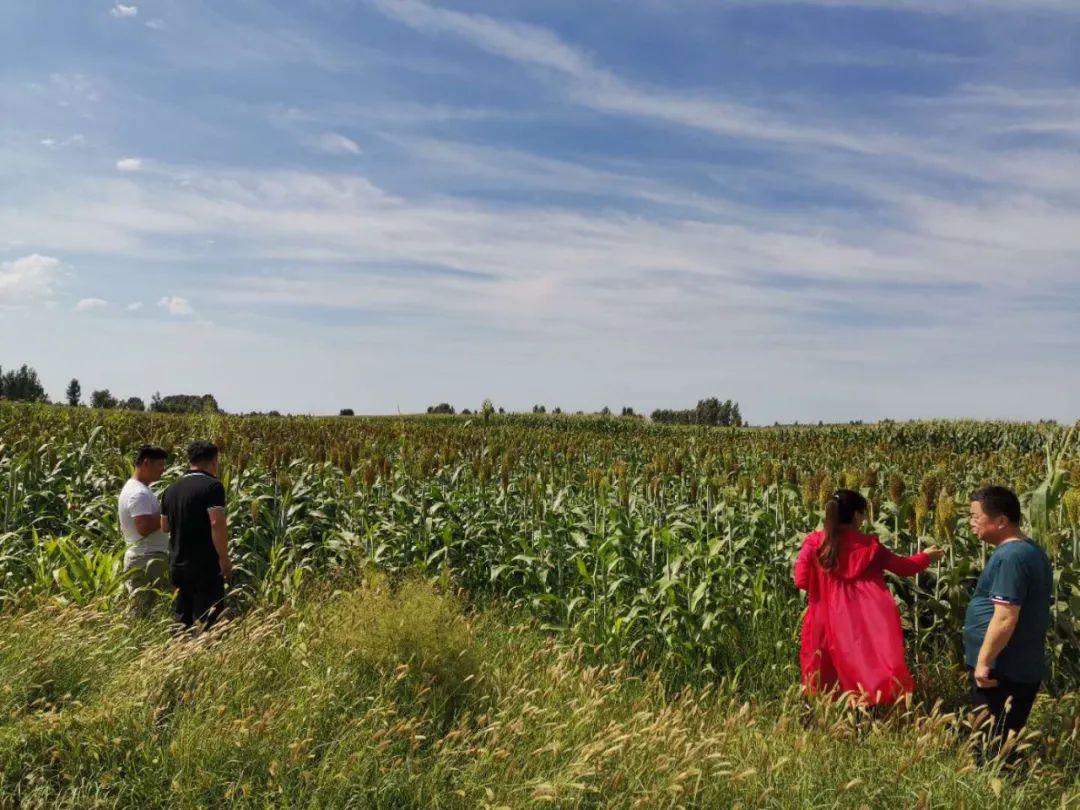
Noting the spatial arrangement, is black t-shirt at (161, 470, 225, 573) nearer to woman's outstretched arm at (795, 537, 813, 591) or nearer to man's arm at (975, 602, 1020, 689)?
woman's outstretched arm at (795, 537, 813, 591)

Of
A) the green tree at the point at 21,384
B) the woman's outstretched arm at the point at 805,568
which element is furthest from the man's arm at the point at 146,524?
the green tree at the point at 21,384

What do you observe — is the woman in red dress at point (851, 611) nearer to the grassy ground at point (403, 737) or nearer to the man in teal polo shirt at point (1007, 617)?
the grassy ground at point (403, 737)

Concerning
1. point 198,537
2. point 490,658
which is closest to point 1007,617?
point 490,658

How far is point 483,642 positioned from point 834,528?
2.60m

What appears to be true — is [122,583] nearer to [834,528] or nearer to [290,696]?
[290,696]

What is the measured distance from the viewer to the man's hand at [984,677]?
4727 millimetres

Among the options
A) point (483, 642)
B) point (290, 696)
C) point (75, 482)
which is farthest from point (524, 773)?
point (75, 482)

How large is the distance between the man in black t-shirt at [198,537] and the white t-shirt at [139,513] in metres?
0.28

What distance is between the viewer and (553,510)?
8227 millimetres

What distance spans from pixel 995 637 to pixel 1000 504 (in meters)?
Answer: 0.74

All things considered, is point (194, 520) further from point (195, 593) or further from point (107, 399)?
point (107, 399)

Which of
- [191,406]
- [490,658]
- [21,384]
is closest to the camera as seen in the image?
[490,658]

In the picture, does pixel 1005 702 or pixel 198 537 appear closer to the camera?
pixel 1005 702

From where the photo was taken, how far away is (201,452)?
259 inches
